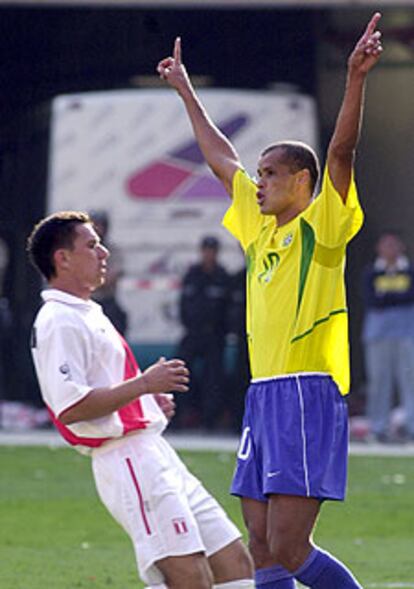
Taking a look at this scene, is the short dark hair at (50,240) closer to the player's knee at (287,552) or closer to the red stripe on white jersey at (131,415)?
the red stripe on white jersey at (131,415)

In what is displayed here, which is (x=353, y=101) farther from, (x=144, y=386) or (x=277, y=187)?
(x=144, y=386)

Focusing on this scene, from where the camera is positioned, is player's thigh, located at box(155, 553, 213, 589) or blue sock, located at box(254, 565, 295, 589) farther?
blue sock, located at box(254, 565, 295, 589)

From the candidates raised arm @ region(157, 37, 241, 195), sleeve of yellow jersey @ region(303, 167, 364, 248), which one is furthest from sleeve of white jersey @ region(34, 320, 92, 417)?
raised arm @ region(157, 37, 241, 195)

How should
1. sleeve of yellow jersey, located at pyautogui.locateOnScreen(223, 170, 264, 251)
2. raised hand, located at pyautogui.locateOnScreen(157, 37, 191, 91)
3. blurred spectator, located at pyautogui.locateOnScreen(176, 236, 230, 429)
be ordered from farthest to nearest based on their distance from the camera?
blurred spectator, located at pyautogui.locateOnScreen(176, 236, 230, 429), raised hand, located at pyautogui.locateOnScreen(157, 37, 191, 91), sleeve of yellow jersey, located at pyautogui.locateOnScreen(223, 170, 264, 251)

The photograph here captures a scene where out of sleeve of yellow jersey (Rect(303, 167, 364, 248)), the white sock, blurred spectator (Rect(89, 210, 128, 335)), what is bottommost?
blurred spectator (Rect(89, 210, 128, 335))

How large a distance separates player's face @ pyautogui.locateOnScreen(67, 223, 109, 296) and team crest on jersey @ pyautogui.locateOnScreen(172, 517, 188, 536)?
103 cm

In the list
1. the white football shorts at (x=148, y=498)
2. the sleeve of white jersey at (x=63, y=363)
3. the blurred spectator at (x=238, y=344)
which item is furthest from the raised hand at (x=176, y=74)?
the blurred spectator at (x=238, y=344)

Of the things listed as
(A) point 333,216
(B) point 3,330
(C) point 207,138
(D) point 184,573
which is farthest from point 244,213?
(B) point 3,330

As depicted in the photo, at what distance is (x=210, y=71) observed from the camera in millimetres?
24266

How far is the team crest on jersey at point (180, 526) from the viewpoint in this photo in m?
7.14

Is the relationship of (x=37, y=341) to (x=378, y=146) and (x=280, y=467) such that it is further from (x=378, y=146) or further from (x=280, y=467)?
(x=378, y=146)

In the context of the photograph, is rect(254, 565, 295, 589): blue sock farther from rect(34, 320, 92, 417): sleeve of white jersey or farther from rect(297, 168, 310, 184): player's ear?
rect(297, 168, 310, 184): player's ear

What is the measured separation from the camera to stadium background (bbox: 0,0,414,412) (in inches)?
941

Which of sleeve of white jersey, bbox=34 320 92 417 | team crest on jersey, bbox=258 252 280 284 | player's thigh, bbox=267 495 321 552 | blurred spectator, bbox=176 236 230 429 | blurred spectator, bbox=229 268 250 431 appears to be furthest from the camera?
blurred spectator, bbox=229 268 250 431
